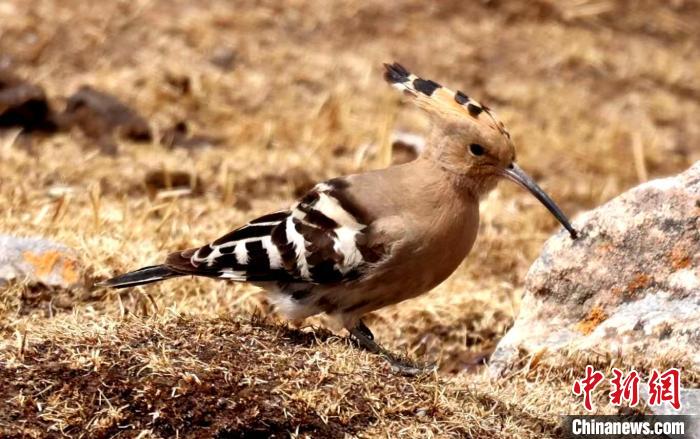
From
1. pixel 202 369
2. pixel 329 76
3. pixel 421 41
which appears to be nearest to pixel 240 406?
pixel 202 369

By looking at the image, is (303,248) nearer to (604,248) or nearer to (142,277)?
(142,277)

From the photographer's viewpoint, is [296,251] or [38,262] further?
[38,262]

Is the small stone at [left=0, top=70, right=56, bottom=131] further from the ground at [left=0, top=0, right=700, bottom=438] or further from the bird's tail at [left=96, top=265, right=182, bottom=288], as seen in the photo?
the bird's tail at [left=96, top=265, right=182, bottom=288]

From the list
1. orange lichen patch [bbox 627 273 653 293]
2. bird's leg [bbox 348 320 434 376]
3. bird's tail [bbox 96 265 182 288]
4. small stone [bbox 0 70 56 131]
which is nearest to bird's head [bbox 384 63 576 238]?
orange lichen patch [bbox 627 273 653 293]

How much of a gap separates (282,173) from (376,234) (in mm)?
2824

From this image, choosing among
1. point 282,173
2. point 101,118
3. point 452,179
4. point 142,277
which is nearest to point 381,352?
point 452,179

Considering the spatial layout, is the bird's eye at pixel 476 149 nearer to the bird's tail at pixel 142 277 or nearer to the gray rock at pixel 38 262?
the bird's tail at pixel 142 277

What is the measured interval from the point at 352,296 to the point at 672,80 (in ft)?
18.6

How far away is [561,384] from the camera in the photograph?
13.9ft

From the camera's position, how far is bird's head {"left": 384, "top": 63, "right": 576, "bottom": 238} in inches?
169

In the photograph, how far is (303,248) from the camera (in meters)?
4.25

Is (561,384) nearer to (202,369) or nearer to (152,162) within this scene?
(202,369)

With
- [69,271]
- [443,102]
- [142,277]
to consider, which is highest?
[443,102]

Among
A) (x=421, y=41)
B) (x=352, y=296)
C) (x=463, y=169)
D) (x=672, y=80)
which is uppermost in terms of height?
(x=463, y=169)
